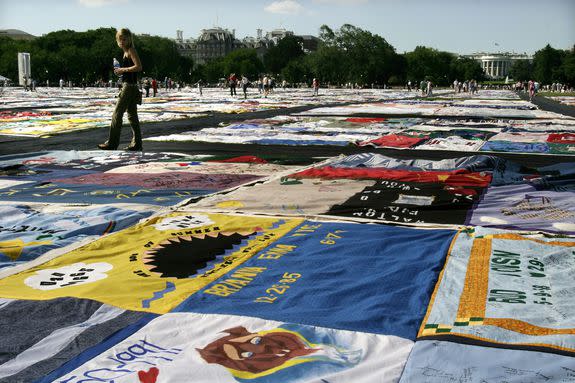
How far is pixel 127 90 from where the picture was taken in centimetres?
1014

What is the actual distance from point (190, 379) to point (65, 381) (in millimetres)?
499

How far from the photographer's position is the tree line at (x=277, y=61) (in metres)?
94.8

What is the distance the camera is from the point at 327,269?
3.96 m

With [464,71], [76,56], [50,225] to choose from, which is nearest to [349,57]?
[76,56]

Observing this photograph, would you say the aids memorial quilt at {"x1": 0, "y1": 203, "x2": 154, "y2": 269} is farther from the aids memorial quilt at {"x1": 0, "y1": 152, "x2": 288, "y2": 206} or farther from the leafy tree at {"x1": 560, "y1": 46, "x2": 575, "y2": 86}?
the leafy tree at {"x1": 560, "y1": 46, "x2": 575, "y2": 86}

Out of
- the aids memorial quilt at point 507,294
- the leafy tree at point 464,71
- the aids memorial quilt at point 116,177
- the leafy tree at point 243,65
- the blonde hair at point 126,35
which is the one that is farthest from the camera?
the leafy tree at point 464,71

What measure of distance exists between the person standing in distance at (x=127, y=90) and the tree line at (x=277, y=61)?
284 feet

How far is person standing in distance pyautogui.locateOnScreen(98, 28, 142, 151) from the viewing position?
9.93m

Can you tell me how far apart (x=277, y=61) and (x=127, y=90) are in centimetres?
11714

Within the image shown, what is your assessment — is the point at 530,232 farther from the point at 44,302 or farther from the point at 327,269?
the point at 44,302

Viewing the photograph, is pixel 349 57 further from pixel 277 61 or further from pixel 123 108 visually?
pixel 123 108

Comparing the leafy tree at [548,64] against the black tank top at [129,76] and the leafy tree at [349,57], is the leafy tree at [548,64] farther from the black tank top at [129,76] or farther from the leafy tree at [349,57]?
the black tank top at [129,76]

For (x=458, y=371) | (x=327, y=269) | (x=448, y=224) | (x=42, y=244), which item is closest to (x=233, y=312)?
(x=327, y=269)

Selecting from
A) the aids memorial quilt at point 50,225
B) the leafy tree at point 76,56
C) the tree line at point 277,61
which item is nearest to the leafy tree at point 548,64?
the tree line at point 277,61
